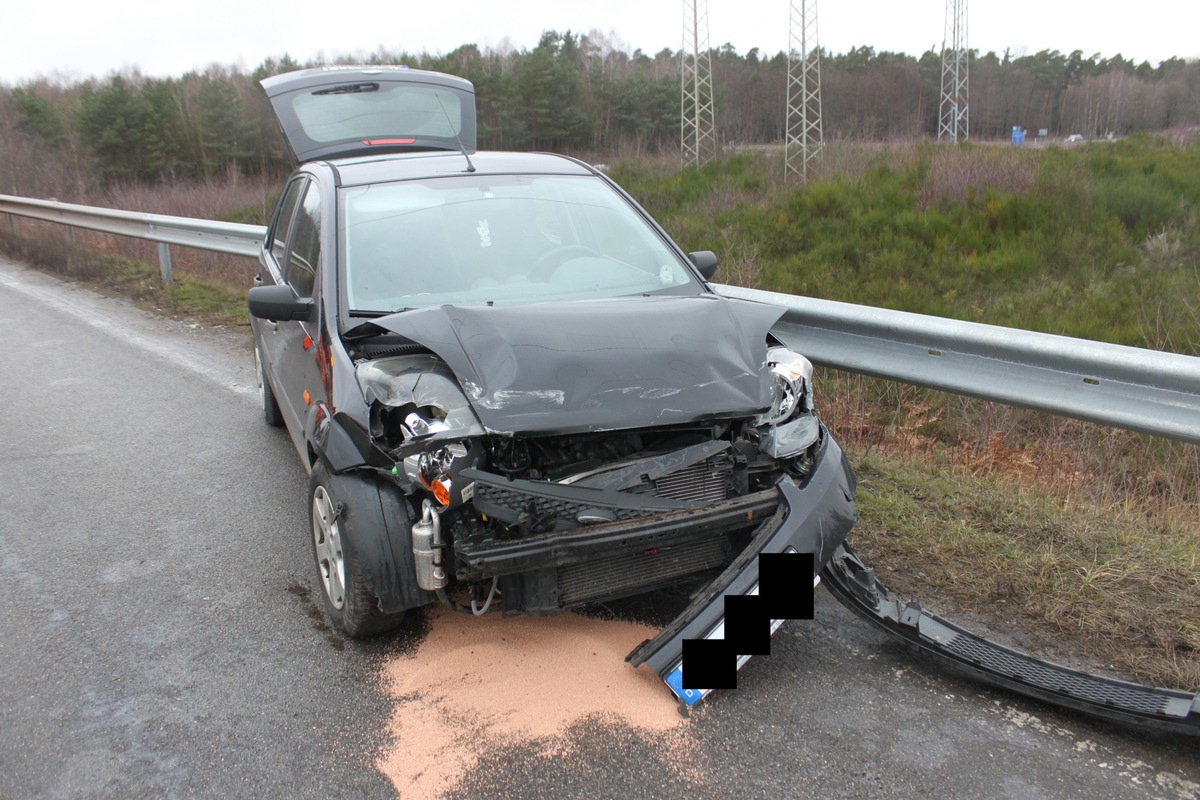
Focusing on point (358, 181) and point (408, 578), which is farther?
point (358, 181)

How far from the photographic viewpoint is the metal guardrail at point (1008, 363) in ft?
11.2

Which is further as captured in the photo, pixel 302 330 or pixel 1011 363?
pixel 302 330

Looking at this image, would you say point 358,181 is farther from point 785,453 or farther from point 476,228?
point 785,453

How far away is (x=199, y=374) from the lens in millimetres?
7402

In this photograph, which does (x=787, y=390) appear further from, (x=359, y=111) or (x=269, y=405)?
(x=359, y=111)

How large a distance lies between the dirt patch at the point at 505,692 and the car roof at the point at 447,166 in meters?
2.23

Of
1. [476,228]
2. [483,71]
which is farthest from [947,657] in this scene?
[483,71]

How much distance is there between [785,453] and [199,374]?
18.9 ft

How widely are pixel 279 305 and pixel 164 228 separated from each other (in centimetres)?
842

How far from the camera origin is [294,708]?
2.93 meters

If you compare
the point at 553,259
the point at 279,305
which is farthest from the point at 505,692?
the point at 553,259

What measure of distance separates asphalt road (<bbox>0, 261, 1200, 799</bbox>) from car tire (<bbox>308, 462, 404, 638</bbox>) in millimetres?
115

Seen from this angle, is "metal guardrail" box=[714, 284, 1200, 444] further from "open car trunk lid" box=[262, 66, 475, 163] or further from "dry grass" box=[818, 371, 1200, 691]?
"open car trunk lid" box=[262, 66, 475, 163]

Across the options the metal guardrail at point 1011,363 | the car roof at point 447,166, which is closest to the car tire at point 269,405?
the car roof at point 447,166
